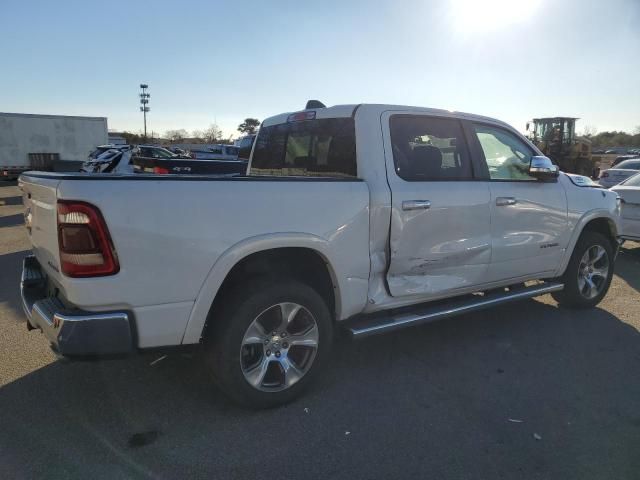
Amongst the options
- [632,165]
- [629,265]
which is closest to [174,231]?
[629,265]

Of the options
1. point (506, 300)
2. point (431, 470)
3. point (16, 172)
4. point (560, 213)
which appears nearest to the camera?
point (431, 470)

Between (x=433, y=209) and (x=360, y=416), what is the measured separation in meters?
1.58

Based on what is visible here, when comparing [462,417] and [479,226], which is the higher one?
[479,226]

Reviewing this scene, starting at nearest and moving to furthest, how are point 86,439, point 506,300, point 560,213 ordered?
point 86,439, point 506,300, point 560,213

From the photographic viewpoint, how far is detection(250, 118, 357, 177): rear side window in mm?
3727

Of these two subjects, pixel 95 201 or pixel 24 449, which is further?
pixel 24 449

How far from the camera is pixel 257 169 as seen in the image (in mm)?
4836

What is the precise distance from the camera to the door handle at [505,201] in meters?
4.18

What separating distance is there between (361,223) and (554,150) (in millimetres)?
26118

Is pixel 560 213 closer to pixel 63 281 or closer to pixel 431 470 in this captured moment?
pixel 431 470

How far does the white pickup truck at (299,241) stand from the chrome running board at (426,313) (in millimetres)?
18

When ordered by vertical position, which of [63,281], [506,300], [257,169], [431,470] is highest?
[257,169]

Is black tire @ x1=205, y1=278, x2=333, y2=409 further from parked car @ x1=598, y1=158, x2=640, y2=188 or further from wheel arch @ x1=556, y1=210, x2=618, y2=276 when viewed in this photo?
parked car @ x1=598, y1=158, x2=640, y2=188

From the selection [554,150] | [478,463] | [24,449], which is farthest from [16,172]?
[554,150]
